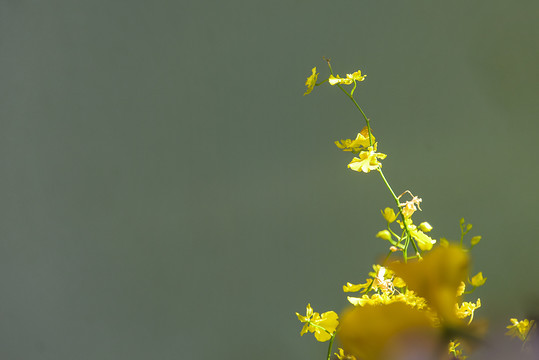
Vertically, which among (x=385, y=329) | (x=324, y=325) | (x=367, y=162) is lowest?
(x=385, y=329)

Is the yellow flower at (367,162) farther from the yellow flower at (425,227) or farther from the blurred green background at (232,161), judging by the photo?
the blurred green background at (232,161)

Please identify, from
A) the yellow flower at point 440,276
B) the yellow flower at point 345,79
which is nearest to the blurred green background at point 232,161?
the yellow flower at point 345,79

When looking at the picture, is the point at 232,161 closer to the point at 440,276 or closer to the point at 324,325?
the point at 324,325

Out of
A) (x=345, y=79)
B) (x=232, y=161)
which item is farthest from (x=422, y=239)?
(x=232, y=161)

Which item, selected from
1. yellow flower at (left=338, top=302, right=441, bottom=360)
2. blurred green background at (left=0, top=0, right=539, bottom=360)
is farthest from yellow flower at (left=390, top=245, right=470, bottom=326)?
blurred green background at (left=0, top=0, right=539, bottom=360)

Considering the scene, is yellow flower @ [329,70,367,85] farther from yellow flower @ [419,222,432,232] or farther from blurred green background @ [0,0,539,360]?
blurred green background @ [0,0,539,360]

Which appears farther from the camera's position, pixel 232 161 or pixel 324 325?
pixel 232 161

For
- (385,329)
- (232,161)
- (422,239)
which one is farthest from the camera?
(232,161)
